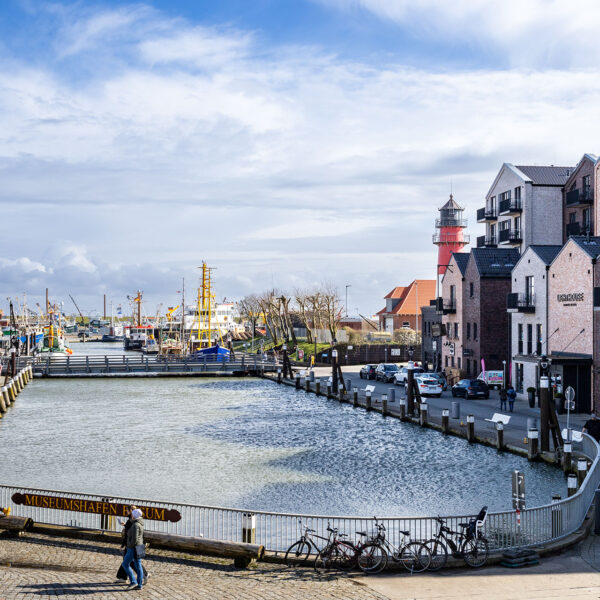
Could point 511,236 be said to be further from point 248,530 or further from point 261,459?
point 248,530

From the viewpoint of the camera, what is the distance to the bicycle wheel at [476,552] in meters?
18.5

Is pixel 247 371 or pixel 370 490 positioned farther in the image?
pixel 247 371

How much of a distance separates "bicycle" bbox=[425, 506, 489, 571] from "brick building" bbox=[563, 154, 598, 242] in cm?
4908

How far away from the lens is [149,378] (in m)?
87.2

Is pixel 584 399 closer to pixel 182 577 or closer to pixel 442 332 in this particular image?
pixel 442 332

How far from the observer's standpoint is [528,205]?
2736 inches

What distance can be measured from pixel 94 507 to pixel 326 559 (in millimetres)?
6369

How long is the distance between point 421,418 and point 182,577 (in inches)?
1199

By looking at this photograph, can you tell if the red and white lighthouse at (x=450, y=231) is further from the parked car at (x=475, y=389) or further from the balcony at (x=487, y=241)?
the parked car at (x=475, y=389)

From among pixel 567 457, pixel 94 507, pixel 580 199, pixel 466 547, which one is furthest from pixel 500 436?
pixel 580 199

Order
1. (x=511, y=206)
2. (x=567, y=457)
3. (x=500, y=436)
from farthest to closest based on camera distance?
1. (x=511, y=206)
2. (x=500, y=436)
3. (x=567, y=457)

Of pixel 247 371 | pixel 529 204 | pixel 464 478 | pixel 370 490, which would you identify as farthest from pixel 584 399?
pixel 247 371

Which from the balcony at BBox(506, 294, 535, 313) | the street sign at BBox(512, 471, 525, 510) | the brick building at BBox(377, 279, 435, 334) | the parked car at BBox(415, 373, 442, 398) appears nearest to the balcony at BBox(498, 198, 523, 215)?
the balcony at BBox(506, 294, 535, 313)

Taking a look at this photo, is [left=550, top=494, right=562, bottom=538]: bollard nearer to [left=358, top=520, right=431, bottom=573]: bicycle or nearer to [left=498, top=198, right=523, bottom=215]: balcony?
[left=358, top=520, right=431, bottom=573]: bicycle
